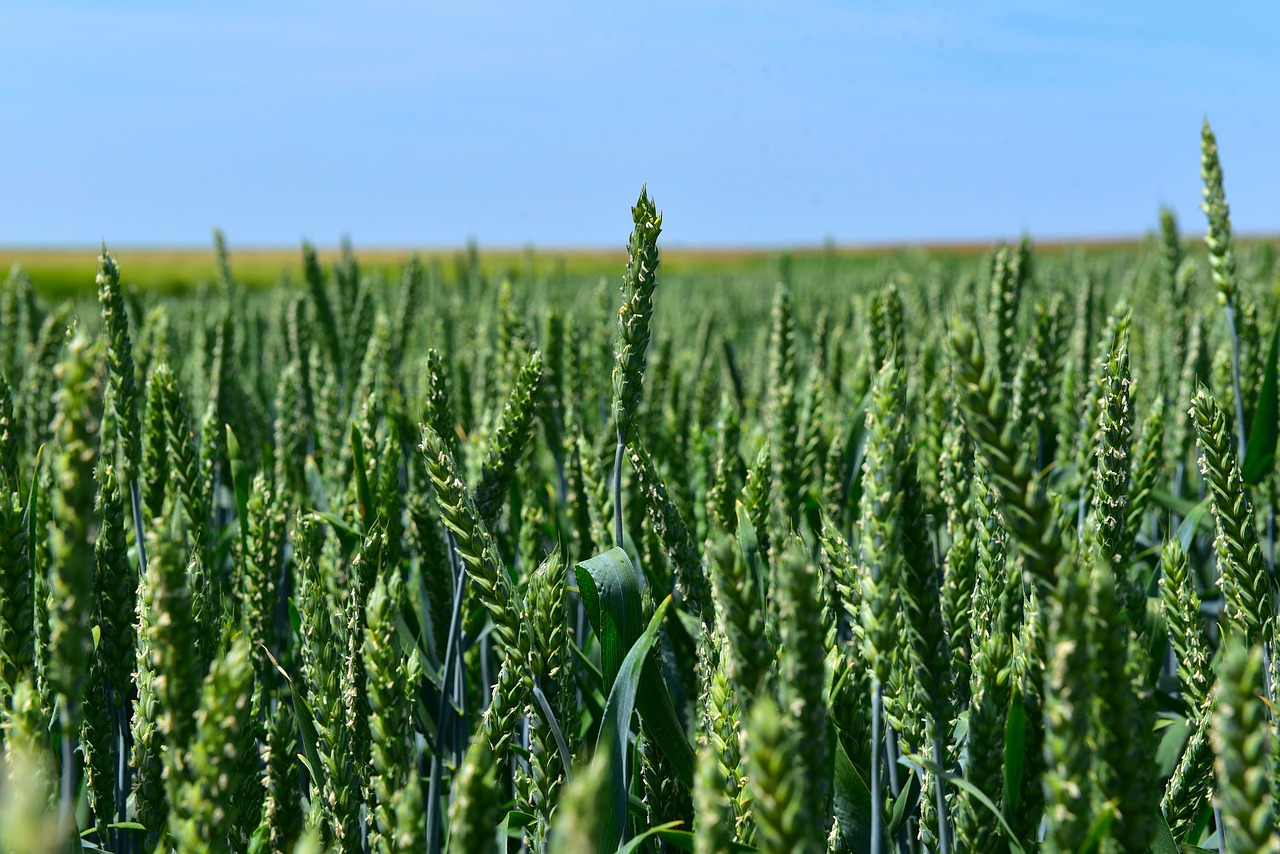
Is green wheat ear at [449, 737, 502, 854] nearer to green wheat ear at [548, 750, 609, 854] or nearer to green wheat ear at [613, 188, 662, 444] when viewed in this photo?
green wheat ear at [548, 750, 609, 854]

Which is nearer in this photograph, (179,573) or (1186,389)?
(179,573)

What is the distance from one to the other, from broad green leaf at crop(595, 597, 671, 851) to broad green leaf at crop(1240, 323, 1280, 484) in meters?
1.58

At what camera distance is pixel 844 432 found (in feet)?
7.65

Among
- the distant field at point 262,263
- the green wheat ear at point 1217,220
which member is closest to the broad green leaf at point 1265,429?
the green wheat ear at point 1217,220

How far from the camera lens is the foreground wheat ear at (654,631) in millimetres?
677

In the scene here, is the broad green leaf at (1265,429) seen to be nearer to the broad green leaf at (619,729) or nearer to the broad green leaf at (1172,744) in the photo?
the broad green leaf at (1172,744)

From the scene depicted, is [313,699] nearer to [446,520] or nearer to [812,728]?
[446,520]

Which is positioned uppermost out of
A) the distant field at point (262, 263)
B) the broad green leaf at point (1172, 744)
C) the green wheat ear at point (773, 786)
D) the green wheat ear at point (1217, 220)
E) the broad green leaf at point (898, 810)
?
the distant field at point (262, 263)

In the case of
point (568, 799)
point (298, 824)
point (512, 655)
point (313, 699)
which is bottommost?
point (298, 824)

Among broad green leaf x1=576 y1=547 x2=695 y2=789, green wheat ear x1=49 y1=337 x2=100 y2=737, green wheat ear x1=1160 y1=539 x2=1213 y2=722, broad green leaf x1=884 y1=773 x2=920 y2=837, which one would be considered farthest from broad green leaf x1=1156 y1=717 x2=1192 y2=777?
green wheat ear x1=49 y1=337 x2=100 y2=737

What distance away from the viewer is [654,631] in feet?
3.44

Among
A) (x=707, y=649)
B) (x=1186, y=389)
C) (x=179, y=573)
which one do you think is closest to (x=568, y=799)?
(x=179, y=573)

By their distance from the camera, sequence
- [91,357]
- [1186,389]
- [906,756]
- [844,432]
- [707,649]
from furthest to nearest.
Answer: [1186,389] → [844,432] → [707,649] → [906,756] → [91,357]

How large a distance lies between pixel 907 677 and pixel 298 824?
2.45 feet
